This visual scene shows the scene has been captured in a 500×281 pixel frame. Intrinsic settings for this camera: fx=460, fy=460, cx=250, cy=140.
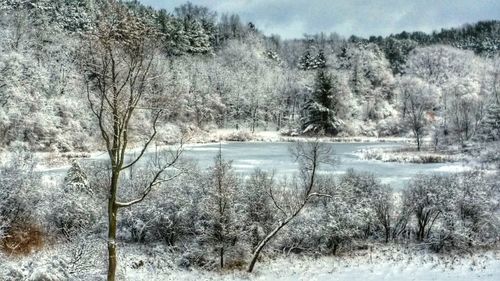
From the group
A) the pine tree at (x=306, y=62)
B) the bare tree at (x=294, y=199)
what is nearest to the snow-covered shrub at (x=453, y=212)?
the bare tree at (x=294, y=199)

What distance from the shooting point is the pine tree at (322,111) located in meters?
69.3

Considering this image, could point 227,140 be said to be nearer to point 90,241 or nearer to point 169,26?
point 169,26

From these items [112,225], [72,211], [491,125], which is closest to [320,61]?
[491,125]

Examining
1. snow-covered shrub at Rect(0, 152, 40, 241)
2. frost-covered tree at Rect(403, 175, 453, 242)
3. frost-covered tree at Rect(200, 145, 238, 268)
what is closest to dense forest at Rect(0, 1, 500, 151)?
frost-covered tree at Rect(200, 145, 238, 268)

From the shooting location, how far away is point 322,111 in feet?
227

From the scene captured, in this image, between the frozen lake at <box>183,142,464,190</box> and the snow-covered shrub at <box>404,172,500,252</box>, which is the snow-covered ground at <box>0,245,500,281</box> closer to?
the snow-covered shrub at <box>404,172,500,252</box>

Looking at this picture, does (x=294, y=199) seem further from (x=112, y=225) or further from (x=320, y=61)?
A: (x=320, y=61)

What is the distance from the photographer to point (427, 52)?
105750mm

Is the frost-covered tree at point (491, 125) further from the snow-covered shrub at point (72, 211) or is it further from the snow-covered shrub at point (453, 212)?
the snow-covered shrub at point (72, 211)

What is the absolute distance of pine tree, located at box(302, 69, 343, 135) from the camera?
69312 millimetres

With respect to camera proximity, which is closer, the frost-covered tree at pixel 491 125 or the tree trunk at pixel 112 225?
the tree trunk at pixel 112 225

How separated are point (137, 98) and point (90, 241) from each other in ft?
25.6

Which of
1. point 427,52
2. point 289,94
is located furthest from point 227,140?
point 427,52

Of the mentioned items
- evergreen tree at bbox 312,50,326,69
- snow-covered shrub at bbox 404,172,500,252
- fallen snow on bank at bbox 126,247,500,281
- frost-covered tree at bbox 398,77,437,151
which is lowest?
fallen snow on bank at bbox 126,247,500,281
